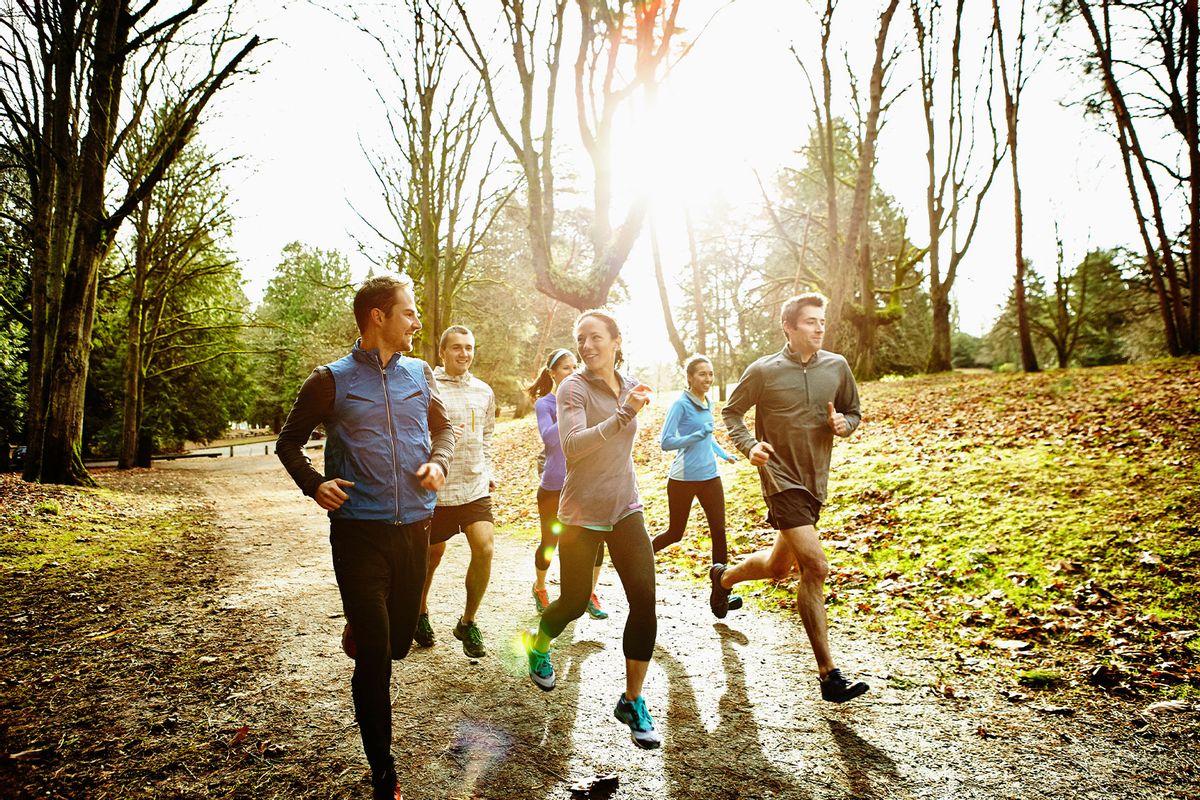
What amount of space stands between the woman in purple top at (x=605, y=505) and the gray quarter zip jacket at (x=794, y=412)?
853 mm

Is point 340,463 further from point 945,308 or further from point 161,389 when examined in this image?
point 161,389

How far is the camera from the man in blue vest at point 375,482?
2.59 m

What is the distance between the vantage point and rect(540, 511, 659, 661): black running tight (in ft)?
10.2

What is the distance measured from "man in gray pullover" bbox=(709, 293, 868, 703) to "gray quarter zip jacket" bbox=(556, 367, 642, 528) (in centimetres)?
91

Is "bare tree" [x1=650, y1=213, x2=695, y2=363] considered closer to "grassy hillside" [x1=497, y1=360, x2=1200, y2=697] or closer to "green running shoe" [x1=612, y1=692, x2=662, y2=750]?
"grassy hillside" [x1=497, y1=360, x2=1200, y2=697]

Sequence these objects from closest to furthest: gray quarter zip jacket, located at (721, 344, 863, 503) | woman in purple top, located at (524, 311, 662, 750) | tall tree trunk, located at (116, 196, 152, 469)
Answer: woman in purple top, located at (524, 311, 662, 750), gray quarter zip jacket, located at (721, 344, 863, 503), tall tree trunk, located at (116, 196, 152, 469)

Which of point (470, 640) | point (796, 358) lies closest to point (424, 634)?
point (470, 640)

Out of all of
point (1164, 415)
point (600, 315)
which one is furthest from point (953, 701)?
point (1164, 415)

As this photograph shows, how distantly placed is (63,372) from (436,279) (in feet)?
28.3

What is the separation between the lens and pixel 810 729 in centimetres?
328

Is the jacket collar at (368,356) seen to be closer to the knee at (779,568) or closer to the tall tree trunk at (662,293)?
the knee at (779,568)

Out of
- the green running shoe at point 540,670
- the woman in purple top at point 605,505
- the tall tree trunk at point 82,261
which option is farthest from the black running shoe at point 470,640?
the tall tree trunk at point 82,261

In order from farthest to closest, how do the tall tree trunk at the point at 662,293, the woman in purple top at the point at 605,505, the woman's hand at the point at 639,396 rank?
the tall tree trunk at the point at 662,293 < the woman in purple top at the point at 605,505 < the woman's hand at the point at 639,396

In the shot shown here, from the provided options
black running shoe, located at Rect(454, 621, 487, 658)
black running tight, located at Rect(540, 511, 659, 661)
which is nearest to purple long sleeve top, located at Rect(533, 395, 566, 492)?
Answer: black running shoe, located at Rect(454, 621, 487, 658)
